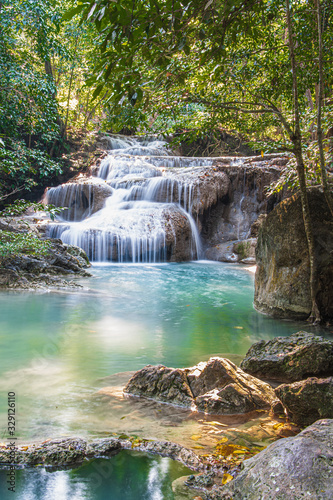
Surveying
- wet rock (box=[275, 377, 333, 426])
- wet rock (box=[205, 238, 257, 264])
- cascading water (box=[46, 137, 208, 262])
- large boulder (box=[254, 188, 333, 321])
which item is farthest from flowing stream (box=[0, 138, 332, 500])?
wet rock (box=[205, 238, 257, 264])

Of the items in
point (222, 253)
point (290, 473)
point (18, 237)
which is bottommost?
point (290, 473)

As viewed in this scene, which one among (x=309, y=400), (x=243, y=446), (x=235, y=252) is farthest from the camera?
(x=235, y=252)

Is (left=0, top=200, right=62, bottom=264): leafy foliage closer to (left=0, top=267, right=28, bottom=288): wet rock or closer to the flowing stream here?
(left=0, top=267, right=28, bottom=288): wet rock

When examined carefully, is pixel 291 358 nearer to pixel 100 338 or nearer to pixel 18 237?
pixel 100 338

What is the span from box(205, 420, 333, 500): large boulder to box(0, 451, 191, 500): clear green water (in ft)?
1.04

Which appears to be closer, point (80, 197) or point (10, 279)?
point (10, 279)

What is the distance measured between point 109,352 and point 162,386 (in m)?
1.49

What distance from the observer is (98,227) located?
14719 millimetres

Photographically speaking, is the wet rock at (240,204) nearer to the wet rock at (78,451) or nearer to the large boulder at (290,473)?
the wet rock at (78,451)

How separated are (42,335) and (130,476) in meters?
3.45

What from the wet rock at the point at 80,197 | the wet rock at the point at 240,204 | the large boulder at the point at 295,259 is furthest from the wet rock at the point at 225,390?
the wet rock at the point at 80,197

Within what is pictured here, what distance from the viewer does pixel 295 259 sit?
6.05 m

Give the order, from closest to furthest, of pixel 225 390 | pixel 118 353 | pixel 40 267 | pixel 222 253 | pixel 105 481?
pixel 105 481, pixel 225 390, pixel 118 353, pixel 40 267, pixel 222 253

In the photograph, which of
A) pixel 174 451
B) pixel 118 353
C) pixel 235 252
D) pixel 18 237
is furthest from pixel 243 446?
pixel 235 252
